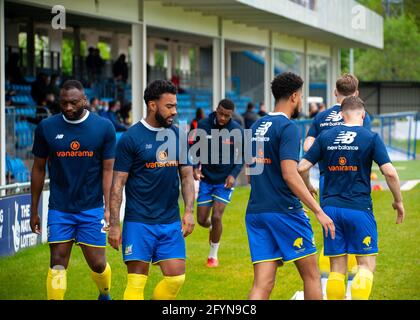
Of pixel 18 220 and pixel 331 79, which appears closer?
pixel 18 220

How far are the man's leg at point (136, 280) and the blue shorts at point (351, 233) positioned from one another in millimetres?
1803

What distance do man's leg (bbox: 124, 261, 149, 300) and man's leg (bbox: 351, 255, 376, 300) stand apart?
6.39 ft

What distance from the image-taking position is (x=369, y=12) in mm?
47875

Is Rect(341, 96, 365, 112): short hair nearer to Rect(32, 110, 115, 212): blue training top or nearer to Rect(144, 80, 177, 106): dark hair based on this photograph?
Rect(144, 80, 177, 106): dark hair

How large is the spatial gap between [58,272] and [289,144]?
102 inches

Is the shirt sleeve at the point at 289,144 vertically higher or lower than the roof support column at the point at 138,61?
lower

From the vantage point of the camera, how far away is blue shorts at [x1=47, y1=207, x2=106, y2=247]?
8.97 meters

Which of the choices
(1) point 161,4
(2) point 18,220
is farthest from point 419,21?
(2) point 18,220

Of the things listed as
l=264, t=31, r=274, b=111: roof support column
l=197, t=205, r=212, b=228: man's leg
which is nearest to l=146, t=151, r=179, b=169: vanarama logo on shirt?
l=197, t=205, r=212, b=228: man's leg

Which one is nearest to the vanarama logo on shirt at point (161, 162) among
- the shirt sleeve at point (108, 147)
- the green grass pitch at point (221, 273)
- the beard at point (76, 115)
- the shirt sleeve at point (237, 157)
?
the shirt sleeve at point (108, 147)

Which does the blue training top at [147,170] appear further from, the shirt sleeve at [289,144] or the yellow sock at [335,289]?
the yellow sock at [335,289]

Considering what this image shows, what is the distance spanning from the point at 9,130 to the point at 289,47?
907 inches

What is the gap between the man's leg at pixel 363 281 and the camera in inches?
338

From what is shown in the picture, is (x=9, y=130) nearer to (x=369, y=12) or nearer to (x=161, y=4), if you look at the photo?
(x=161, y=4)
